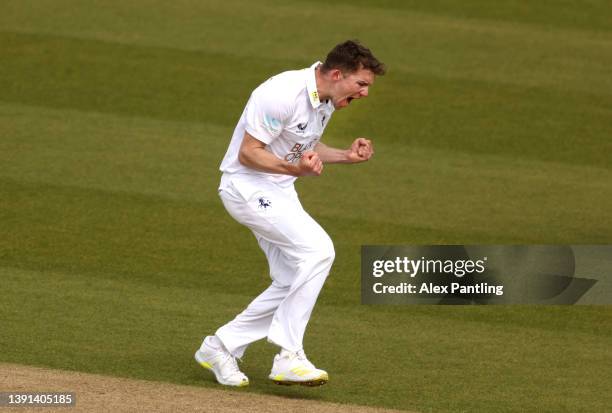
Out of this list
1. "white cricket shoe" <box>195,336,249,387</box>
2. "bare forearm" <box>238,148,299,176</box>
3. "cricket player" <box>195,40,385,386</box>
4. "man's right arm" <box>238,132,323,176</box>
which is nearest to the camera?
"man's right arm" <box>238,132,323,176</box>

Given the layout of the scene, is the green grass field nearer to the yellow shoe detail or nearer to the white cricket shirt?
the yellow shoe detail

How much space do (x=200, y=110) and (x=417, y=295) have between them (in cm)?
508

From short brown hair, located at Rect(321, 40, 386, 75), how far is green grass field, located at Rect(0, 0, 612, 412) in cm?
178

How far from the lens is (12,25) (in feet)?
50.8

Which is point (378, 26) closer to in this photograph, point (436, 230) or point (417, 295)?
point (436, 230)

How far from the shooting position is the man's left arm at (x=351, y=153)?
6.93 meters

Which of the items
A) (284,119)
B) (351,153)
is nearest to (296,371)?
(351,153)

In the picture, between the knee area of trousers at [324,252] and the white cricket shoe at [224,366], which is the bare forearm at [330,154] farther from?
the white cricket shoe at [224,366]

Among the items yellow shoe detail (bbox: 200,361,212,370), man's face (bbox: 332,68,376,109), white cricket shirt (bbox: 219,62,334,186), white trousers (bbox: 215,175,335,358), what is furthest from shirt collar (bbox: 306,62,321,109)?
yellow shoe detail (bbox: 200,361,212,370)

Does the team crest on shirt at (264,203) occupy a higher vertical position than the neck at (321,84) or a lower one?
lower

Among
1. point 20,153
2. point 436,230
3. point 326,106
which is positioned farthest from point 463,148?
point 326,106

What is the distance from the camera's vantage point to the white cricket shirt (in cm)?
677

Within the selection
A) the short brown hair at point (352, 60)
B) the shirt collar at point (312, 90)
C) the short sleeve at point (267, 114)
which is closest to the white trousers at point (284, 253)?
the short sleeve at point (267, 114)

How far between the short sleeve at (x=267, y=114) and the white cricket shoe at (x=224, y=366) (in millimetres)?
1222
